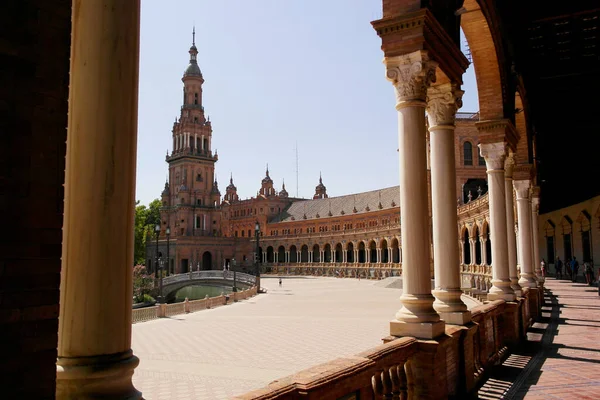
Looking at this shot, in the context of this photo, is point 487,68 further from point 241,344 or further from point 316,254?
point 316,254

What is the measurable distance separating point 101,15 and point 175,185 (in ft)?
352

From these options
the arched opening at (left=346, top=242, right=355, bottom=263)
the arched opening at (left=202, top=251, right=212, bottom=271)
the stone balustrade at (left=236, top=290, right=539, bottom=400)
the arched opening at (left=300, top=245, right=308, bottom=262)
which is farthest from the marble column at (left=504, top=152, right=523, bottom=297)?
the arched opening at (left=202, top=251, right=212, bottom=271)

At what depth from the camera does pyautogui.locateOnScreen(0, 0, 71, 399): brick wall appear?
87.0 inches

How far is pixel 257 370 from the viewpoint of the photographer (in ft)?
47.1

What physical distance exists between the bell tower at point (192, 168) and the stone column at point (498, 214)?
93431mm

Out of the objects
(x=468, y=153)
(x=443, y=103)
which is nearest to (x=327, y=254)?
(x=468, y=153)

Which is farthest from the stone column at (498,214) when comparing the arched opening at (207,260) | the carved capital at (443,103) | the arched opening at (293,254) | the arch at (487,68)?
the arched opening at (207,260)

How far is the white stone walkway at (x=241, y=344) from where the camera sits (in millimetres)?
13188

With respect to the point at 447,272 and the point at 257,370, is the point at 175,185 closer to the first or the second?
the point at 257,370

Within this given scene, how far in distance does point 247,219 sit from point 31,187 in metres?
106

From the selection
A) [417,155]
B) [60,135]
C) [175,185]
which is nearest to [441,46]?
[417,155]

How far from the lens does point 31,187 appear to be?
7.61 ft

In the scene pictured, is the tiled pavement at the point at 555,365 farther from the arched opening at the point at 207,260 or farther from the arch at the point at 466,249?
the arched opening at the point at 207,260

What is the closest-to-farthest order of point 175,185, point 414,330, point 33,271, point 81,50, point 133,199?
point 33,271 < point 81,50 < point 133,199 < point 414,330 < point 175,185
